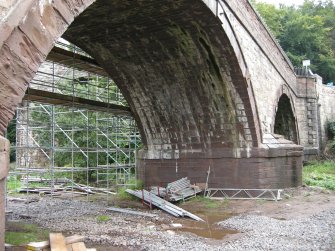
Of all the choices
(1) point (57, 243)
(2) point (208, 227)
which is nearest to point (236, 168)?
(2) point (208, 227)

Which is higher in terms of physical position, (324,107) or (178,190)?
(324,107)

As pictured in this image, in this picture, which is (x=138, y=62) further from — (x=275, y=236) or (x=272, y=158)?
(x=275, y=236)

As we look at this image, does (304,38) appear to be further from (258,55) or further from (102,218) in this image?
(102,218)

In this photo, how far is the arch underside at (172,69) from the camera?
9.48 m

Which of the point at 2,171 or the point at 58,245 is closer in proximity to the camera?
the point at 2,171

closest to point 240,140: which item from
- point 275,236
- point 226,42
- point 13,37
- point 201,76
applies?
point 201,76

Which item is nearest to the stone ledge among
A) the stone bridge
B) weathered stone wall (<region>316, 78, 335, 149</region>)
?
the stone bridge

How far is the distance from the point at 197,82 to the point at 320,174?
6810mm

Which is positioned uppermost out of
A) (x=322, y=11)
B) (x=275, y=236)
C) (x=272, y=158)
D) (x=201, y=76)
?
(x=322, y=11)

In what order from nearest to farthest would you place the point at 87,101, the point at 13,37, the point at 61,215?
the point at 13,37 < the point at 61,215 < the point at 87,101

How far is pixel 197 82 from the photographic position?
472 inches

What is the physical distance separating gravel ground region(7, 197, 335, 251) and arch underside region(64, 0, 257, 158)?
335 centimetres

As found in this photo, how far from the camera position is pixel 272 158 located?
1216cm

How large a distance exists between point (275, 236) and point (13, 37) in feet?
17.4
